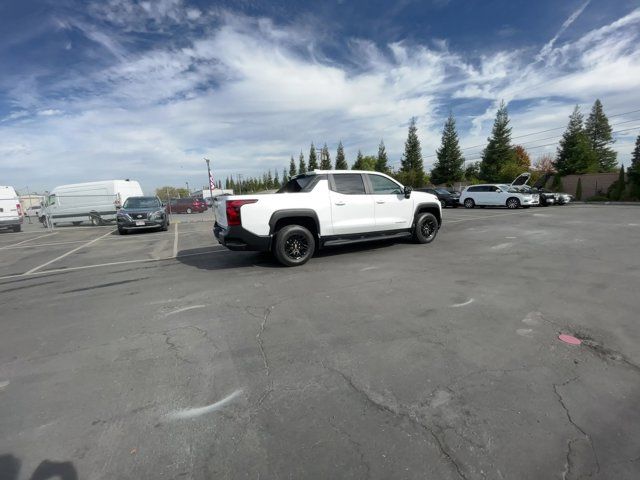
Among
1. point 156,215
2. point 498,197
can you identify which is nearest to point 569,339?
point 156,215

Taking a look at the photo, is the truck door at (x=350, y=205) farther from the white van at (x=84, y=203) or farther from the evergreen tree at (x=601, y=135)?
the evergreen tree at (x=601, y=135)

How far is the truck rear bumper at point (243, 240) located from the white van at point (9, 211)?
1828 centimetres

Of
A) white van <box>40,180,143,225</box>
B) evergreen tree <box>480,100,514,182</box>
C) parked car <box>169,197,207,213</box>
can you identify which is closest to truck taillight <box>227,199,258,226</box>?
white van <box>40,180,143,225</box>

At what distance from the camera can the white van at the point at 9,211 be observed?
1727 centimetres

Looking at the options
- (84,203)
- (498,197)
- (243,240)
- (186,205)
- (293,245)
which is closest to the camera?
(243,240)

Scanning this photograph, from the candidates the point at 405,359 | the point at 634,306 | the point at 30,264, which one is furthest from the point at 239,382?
the point at 30,264

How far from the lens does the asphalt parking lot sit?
193 centimetres

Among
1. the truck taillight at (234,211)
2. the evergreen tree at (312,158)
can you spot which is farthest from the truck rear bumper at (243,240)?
the evergreen tree at (312,158)

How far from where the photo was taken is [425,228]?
8.48 metres

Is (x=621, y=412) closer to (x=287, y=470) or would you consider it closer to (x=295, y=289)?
(x=287, y=470)

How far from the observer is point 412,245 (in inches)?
331

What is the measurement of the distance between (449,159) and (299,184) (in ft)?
138

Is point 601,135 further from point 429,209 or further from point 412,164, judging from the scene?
point 429,209

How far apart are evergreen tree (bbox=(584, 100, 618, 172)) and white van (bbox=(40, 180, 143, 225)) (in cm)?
6796
